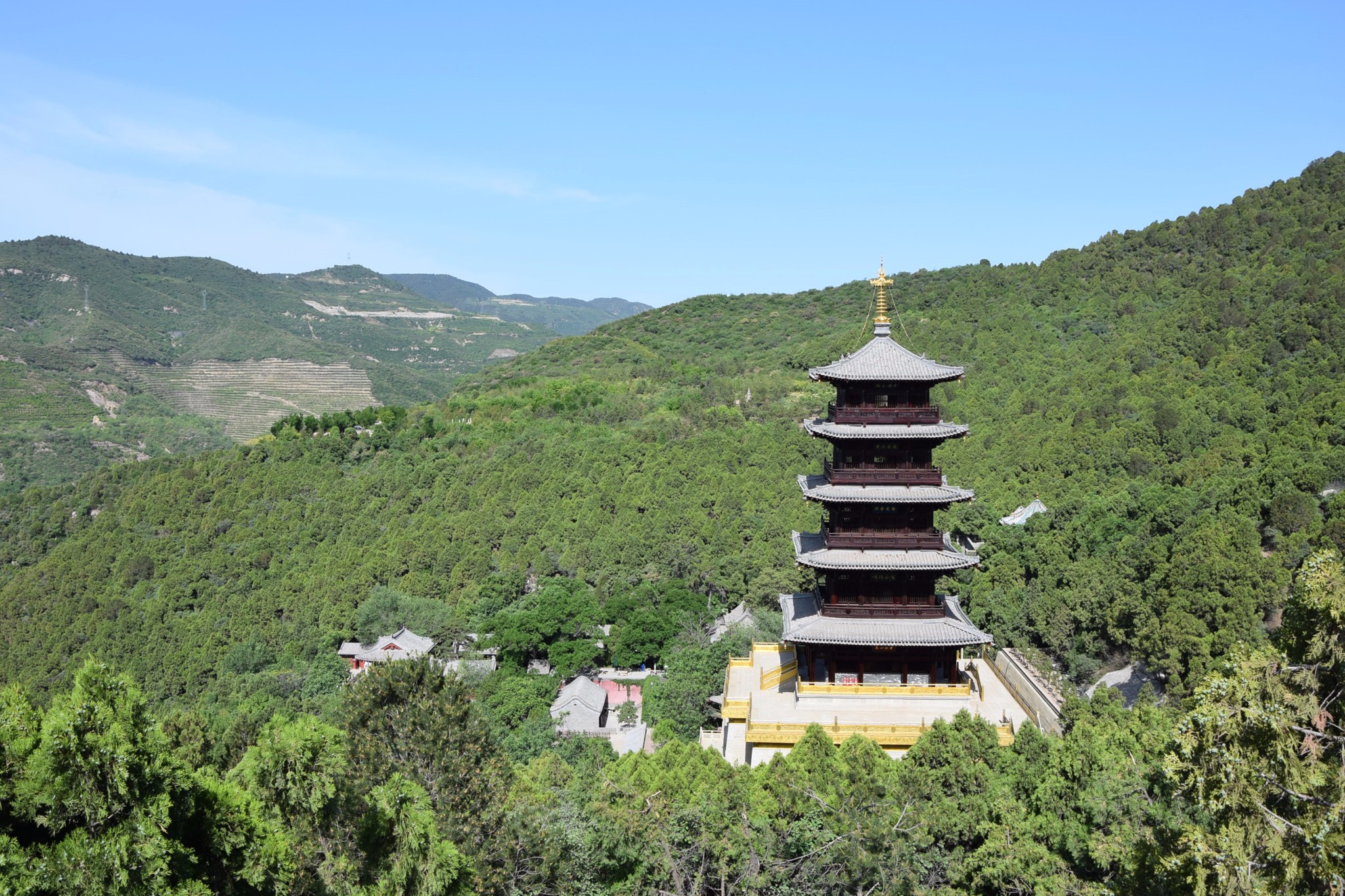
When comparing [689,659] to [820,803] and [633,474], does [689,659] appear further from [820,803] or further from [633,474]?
[633,474]

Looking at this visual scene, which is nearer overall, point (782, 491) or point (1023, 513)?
point (1023, 513)

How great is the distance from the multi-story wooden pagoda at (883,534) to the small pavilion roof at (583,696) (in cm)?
1588

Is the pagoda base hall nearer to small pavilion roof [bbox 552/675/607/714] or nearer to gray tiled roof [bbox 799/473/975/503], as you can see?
gray tiled roof [bbox 799/473/975/503]

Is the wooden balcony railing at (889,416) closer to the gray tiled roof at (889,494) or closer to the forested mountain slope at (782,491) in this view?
the gray tiled roof at (889,494)

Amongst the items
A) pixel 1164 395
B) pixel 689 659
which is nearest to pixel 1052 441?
pixel 1164 395

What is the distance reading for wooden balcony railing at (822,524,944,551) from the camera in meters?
→ 27.5

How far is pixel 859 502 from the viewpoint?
27.4m

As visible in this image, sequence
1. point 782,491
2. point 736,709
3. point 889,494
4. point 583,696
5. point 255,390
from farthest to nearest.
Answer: point 255,390
point 782,491
point 583,696
point 736,709
point 889,494

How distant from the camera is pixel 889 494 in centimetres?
2734

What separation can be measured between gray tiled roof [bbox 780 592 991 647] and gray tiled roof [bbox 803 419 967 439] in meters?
5.06

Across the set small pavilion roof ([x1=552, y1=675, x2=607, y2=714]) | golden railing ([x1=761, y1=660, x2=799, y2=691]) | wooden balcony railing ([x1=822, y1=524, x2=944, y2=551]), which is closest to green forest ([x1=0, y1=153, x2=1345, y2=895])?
small pavilion roof ([x1=552, y1=675, x2=607, y2=714])

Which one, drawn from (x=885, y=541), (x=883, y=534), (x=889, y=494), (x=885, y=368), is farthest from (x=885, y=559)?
(x=885, y=368)

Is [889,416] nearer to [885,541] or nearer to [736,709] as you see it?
[885,541]

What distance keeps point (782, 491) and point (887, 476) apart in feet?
126
